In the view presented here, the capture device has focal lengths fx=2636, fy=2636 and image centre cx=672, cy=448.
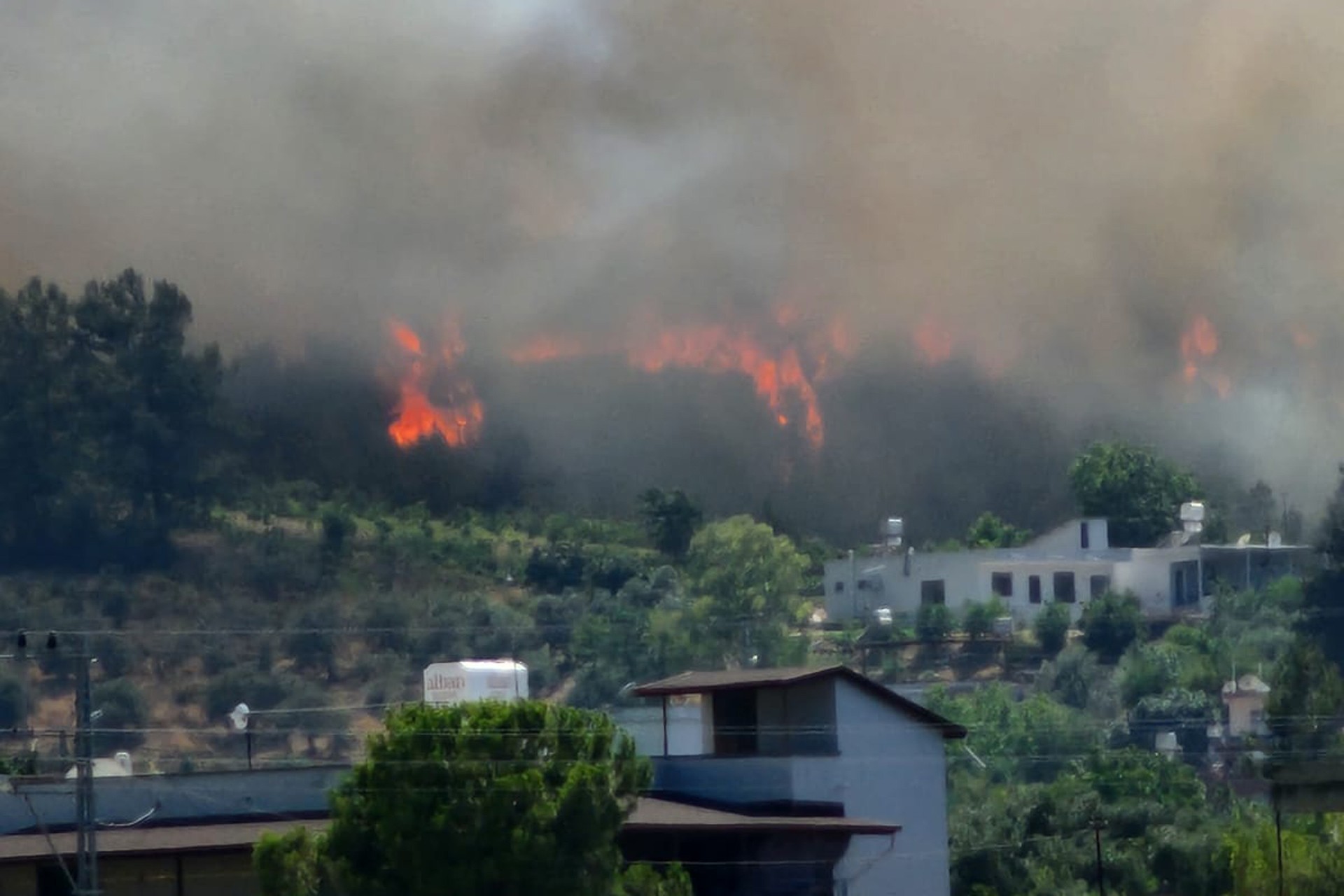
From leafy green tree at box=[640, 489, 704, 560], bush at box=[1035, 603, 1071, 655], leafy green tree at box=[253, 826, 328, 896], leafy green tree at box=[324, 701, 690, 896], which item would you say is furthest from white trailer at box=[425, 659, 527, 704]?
leafy green tree at box=[640, 489, 704, 560]

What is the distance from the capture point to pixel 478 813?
36562 millimetres

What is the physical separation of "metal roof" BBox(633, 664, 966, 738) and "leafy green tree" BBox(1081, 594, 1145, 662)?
165 ft

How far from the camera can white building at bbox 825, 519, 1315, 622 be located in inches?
3971

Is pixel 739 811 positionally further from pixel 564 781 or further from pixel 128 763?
pixel 128 763

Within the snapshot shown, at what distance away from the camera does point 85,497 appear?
10531 centimetres

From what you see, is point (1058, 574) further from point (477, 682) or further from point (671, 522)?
point (477, 682)

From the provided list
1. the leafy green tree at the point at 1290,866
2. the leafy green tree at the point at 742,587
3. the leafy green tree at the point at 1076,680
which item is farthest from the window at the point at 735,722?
the leafy green tree at the point at 742,587

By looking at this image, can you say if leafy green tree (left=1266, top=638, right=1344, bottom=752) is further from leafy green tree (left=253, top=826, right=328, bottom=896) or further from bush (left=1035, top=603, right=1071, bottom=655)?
leafy green tree (left=253, top=826, right=328, bottom=896)

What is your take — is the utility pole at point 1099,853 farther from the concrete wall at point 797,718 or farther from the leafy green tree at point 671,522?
the leafy green tree at point 671,522

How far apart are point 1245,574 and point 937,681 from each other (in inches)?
763

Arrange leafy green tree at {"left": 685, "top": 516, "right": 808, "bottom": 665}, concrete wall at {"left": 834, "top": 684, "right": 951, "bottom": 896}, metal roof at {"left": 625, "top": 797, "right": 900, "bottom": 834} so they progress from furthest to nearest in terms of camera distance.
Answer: leafy green tree at {"left": 685, "top": 516, "right": 808, "bottom": 665} → concrete wall at {"left": 834, "top": 684, "right": 951, "bottom": 896} → metal roof at {"left": 625, "top": 797, "right": 900, "bottom": 834}

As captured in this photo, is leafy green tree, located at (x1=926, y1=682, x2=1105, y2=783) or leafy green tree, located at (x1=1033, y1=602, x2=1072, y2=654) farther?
leafy green tree, located at (x1=1033, y1=602, x2=1072, y2=654)

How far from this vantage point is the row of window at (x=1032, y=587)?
330 ft

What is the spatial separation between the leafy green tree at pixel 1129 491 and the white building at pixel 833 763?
65.8 m
